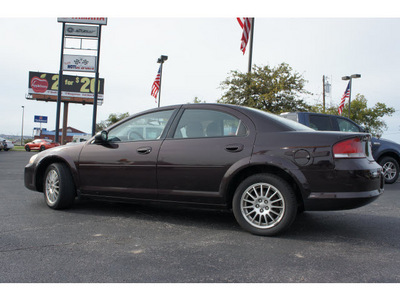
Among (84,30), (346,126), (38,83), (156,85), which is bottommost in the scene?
(346,126)

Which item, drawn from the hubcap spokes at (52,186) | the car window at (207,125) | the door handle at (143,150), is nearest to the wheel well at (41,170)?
the hubcap spokes at (52,186)

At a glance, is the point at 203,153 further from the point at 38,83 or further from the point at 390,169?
the point at 38,83

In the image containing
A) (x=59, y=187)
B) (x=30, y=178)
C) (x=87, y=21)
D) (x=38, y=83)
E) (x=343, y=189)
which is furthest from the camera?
(x=38, y=83)

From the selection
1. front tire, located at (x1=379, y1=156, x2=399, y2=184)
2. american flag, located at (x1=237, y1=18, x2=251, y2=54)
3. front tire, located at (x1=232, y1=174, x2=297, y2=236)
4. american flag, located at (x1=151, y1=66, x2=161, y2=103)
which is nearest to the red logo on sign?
american flag, located at (x1=151, y1=66, x2=161, y2=103)

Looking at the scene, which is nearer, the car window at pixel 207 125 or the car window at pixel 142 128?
the car window at pixel 207 125

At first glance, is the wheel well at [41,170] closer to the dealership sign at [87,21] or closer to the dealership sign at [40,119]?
the dealership sign at [87,21]

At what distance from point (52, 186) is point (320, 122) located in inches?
247

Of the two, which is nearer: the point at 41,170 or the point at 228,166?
the point at 228,166

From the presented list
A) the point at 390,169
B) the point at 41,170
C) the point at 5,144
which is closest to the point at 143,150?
the point at 41,170

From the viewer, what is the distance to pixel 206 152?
3762 mm

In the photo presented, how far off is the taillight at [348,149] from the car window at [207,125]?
37.8 inches

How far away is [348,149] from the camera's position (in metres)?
3.36

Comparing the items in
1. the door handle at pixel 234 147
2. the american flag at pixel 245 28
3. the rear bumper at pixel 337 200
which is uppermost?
the american flag at pixel 245 28

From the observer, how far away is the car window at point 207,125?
12.6ft
